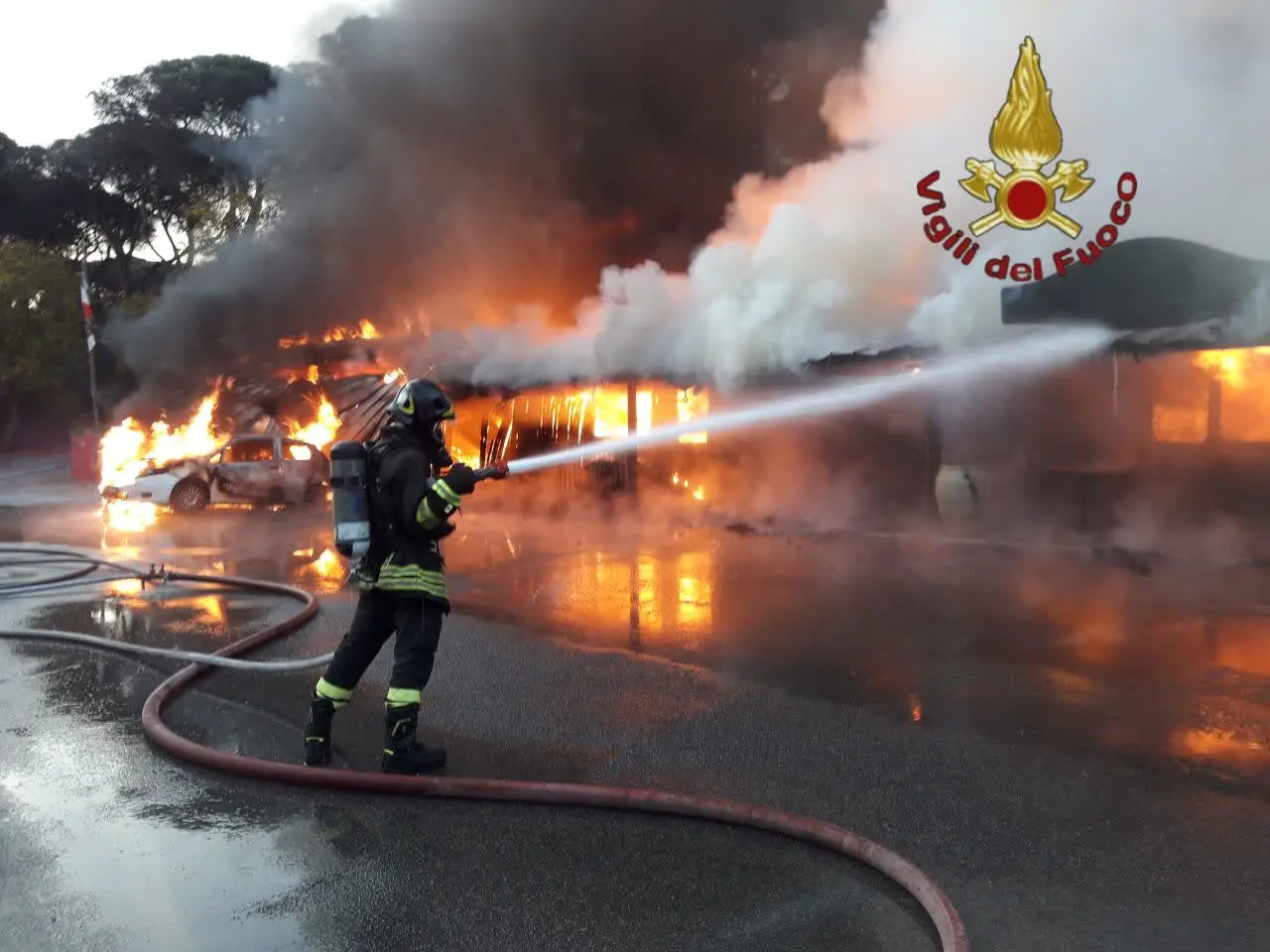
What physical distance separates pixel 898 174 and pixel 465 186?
786 centimetres

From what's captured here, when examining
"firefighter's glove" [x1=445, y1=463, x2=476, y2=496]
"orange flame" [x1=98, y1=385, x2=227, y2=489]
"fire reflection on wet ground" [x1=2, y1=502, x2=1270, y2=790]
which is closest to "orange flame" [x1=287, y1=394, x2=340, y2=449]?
"orange flame" [x1=98, y1=385, x2=227, y2=489]

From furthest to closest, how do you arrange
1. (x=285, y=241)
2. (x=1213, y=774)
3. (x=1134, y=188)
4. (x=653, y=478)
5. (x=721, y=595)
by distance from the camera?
(x=285, y=241)
(x=653, y=478)
(x=1134, y=188)
(x=721, y=595)
(x=1213, y=774)

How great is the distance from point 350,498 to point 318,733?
1.02 meters

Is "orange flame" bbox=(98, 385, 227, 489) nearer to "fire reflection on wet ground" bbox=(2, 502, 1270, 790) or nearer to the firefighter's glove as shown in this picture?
"fire reflection on wet ground" bbox=(2, 502, 1270, 790)

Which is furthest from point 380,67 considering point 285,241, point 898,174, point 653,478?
point 898,174

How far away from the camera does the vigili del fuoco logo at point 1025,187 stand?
9.79 meters

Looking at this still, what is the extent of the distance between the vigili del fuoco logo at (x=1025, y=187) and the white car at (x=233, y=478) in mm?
10449

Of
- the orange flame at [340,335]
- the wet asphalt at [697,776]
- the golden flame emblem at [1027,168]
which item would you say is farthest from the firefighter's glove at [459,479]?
the orange flame at [340,335]

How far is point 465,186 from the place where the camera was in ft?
53.0

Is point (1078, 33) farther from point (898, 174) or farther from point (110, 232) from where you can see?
point (110, 232)

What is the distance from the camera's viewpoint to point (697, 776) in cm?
398

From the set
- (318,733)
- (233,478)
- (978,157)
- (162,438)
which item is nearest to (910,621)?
(318,733)

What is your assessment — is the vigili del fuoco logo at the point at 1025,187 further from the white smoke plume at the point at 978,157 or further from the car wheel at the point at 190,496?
the car wheel at the point at 190,496

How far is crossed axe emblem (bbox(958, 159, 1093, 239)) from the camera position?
1012 cm
